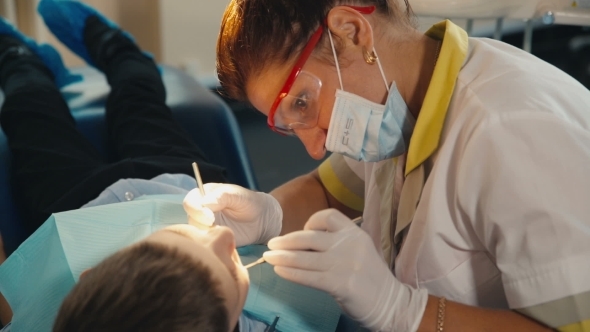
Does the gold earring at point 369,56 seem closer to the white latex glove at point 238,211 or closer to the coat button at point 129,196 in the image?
the white latex glove at point 238,211

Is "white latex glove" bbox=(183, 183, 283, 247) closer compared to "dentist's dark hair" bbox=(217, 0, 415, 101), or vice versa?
"dentist's dark hair" bbox=(217, 0, 415, 101)

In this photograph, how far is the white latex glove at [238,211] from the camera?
1233 mm

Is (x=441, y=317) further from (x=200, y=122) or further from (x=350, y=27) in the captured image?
(x=200, y=122)

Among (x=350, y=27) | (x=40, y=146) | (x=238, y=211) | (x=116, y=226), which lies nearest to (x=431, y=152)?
(x=350, y=27)

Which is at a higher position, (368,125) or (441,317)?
(368,125)

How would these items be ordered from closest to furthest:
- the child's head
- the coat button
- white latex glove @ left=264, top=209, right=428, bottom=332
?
1. the child's head
2. white latex glove @ left=264, top=209, right=428, bottom=332
3. the coat button

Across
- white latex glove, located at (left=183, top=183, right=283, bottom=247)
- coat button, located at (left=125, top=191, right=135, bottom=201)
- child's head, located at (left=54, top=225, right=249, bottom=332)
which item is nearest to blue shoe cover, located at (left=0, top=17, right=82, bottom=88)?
coat button, located at (left=125, top=191, right=135, bottom=201)

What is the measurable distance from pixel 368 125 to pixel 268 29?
253 millimetres

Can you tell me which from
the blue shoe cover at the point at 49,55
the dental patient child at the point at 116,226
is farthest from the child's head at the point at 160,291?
the blue shoe cover at the point at 49,55

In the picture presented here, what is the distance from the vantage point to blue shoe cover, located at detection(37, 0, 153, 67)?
2.47m

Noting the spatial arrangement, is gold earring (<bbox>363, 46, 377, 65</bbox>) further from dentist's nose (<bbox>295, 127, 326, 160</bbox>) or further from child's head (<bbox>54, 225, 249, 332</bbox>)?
child's head (<bbox>54, 225, 249, 332</bbox>)

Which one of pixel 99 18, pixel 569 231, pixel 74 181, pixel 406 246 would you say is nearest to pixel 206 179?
pixel 74 181

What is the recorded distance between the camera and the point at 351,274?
109cm

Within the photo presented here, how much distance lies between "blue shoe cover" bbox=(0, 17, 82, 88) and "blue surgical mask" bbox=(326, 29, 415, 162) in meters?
1.58
